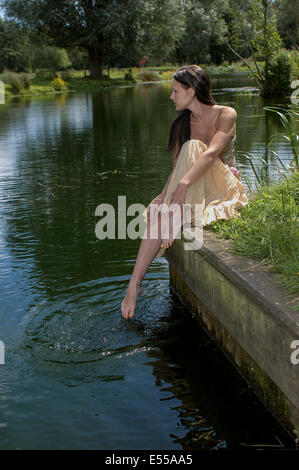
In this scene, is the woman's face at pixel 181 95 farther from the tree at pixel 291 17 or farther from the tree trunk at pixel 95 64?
the tree trunk at pixel 95 64

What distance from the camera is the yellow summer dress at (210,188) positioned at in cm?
353

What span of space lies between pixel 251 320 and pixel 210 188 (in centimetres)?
133

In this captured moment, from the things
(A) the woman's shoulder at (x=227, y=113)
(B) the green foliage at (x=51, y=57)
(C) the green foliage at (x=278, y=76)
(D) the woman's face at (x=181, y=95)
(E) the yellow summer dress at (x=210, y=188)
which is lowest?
(E) the yellow summer dress at (x=210, y=188)

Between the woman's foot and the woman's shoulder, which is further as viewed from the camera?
the woman's shoulder

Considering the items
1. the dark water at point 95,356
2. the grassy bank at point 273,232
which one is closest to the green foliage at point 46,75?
the dark water at point 95,356

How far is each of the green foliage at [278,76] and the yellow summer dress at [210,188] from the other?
687 inches

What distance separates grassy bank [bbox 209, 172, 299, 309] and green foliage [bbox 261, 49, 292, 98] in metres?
17.5

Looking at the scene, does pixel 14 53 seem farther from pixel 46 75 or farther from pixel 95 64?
pixel 46 75

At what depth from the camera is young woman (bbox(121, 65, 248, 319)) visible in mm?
3479

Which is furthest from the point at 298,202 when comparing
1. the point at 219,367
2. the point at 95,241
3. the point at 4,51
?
the point at 4,51

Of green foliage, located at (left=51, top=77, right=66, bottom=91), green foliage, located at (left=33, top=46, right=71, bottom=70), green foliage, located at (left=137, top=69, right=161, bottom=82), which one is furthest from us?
green foliage, located at (left=33, top=46, right=71, bottom=70)

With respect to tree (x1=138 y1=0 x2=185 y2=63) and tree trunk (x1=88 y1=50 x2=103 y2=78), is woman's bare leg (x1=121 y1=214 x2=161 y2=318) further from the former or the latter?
tree trunk (x1=88 y1=50 x2=103 y2=78)

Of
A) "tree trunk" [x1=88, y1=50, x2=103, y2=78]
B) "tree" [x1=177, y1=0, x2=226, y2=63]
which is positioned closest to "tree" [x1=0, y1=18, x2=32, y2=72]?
"tree trunk" [x1=88, y1=50, x2=103, y2=78]

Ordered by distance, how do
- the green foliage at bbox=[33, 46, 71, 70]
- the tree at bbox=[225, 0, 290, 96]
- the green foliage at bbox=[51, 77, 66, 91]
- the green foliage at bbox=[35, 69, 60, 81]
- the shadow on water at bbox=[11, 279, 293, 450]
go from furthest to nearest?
the green foliage at bbox=[33, 46, 71, 70]
the green foliage at bbox=[35, 69, 60, 81]
the green foliage at bbox=[51, 77, 66, 91]
the tree at bbox=[225, 0, 290, 96]
the shadow on water at bbox=[11, 279, 293, 450]
